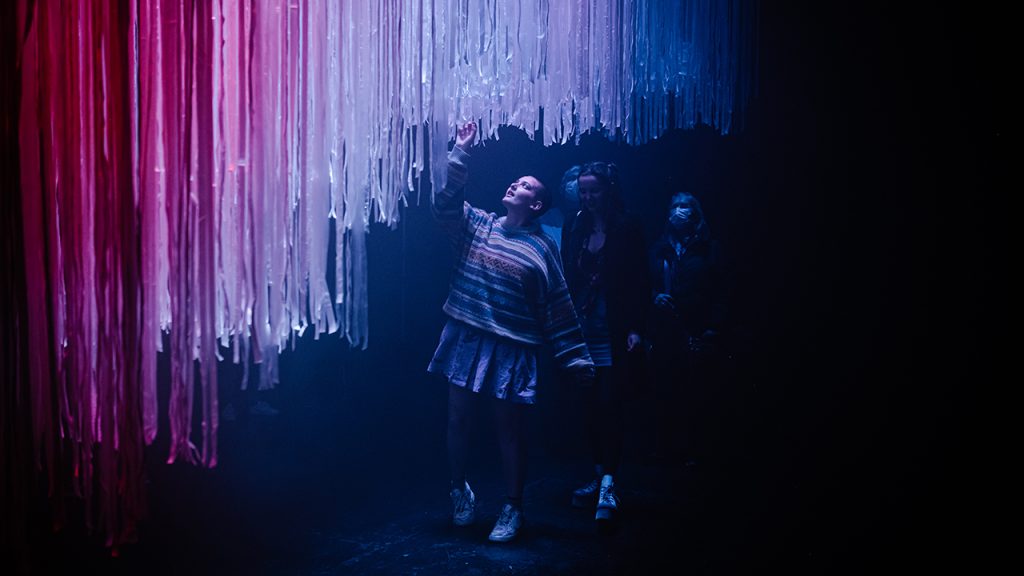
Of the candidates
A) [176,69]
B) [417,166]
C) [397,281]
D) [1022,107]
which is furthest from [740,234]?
[176,69]

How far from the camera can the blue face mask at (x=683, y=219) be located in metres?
4.31

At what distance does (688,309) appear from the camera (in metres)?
4.35

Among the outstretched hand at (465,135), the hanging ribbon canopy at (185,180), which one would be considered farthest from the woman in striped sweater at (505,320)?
the hanging ribbon canopy at (185,180)

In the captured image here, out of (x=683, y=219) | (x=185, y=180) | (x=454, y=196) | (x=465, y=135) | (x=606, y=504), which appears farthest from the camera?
(x=683, y=219)

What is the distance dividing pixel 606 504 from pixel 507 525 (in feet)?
1.60

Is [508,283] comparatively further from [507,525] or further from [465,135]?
[507,525]

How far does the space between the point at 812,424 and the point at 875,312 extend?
37.7 inches

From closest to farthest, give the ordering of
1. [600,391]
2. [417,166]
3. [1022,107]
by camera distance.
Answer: [417,166], [600,391], [1022,107]

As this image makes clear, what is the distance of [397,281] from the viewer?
16.7 feet

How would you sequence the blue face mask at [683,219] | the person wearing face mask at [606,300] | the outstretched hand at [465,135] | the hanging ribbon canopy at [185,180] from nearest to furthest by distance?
the hanging ribbon canopy at [185,180], the outstretched hand at [465,135], the person wearing face mask at [606,300], the blue face mask at [683,219]

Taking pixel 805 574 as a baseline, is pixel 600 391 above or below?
above

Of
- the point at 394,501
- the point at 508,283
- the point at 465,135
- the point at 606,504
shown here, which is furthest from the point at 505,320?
the point at 394,501

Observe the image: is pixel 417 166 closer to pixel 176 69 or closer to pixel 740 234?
pixel 176 69

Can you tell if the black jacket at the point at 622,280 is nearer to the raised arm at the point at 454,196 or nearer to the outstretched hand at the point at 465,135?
the raised arm at the point at 454,196
